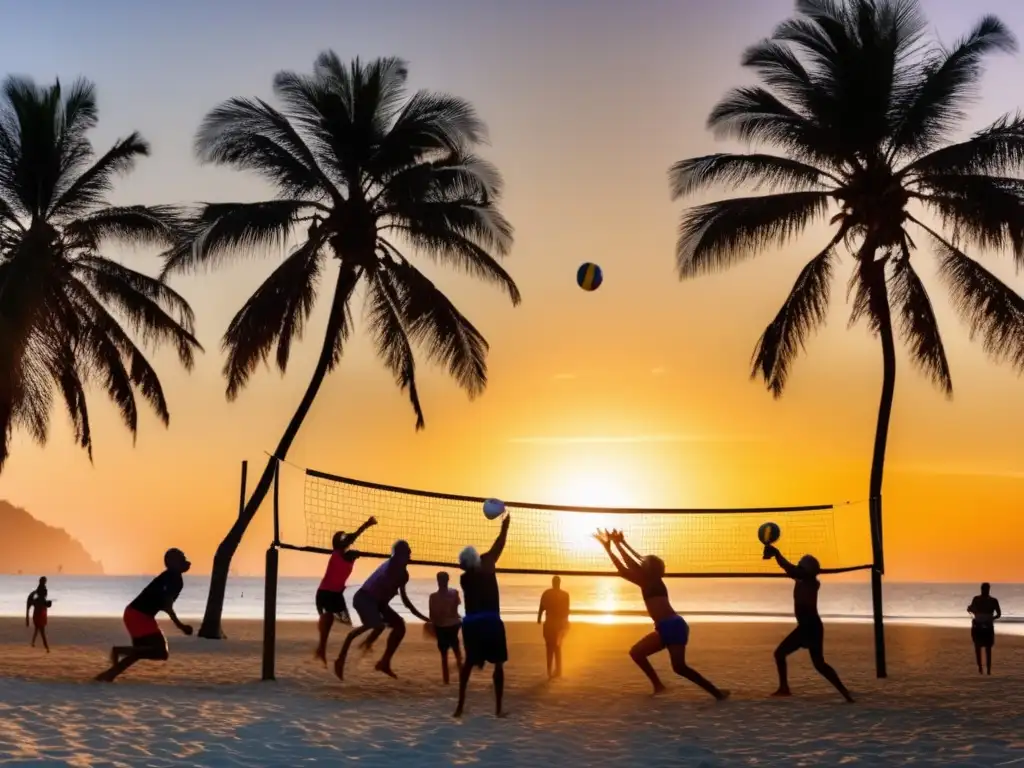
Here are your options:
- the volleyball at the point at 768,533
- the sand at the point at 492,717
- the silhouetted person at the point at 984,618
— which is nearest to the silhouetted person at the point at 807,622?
the volleyball at the point at 768,533

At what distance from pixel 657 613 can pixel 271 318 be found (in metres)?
12.4

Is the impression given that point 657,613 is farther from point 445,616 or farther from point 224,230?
point 224,230

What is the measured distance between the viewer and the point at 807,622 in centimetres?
1151

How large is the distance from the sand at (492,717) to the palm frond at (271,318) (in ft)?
20.7

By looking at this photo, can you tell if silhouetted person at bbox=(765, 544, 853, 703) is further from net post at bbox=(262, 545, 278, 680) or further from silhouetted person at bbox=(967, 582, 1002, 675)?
net post at bbox=(262, 545, 278, 680)

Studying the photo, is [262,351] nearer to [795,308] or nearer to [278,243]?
[278,243]

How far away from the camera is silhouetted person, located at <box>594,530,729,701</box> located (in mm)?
11086

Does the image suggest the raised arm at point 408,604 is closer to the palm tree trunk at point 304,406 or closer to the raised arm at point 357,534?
the raised arm at point 357,534

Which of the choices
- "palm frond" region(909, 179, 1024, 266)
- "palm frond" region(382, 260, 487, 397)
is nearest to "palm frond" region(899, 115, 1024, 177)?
"palm frond" region(909, 179, 1024, 266)

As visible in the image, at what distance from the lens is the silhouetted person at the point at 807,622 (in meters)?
11.5

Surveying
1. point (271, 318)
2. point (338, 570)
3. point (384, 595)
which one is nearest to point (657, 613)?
point (384, 595)

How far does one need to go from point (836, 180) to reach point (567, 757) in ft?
48.0

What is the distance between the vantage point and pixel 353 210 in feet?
75.4

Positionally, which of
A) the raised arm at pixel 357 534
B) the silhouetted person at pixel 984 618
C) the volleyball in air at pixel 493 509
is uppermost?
the volleyball in air at pixel 493 509
